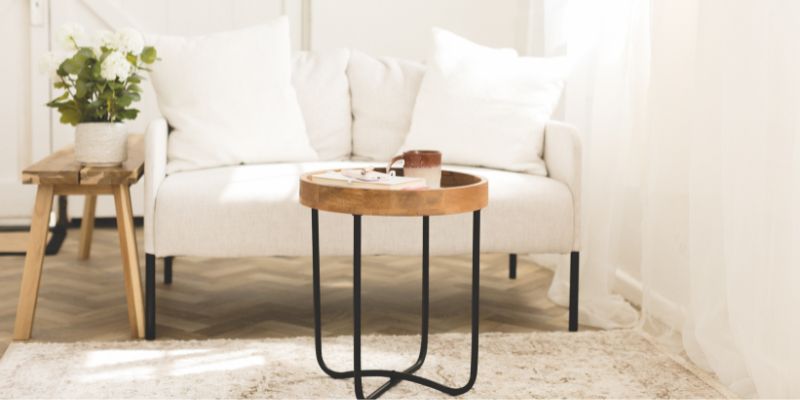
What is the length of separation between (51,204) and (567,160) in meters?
1.47

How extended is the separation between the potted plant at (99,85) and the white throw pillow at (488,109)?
88 centimetres

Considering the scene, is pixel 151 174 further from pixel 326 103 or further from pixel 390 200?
pixel 390 200

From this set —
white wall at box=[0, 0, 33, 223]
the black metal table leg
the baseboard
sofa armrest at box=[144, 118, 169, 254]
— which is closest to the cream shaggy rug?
the black metal table leg

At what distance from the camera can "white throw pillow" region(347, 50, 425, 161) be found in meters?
3.16

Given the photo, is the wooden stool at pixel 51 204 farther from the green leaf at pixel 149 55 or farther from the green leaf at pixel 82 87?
the green leaf at pixel 149 55

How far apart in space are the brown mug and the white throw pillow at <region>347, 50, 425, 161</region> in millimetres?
1040

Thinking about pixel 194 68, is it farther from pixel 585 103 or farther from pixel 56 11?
pixel 56 11

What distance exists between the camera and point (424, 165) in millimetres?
2109

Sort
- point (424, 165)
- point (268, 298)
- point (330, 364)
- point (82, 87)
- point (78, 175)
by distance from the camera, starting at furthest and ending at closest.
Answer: point (268, 298), point (82, 87), point (78, 175), point (330, 364), point (424, 165)

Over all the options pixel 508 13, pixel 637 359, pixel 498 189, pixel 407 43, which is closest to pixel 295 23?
pixel 407 43

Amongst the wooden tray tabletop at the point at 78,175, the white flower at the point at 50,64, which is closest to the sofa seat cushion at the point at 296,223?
the wooden tray tabletop at the point at 78,175

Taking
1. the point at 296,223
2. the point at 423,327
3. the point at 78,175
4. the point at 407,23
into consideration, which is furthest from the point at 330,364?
the point at 407,23

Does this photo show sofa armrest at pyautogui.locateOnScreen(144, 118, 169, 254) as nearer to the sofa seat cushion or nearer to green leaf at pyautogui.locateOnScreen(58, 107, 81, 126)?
the sofa seat cushion

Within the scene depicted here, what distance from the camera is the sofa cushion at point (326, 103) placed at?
10.3 feet
